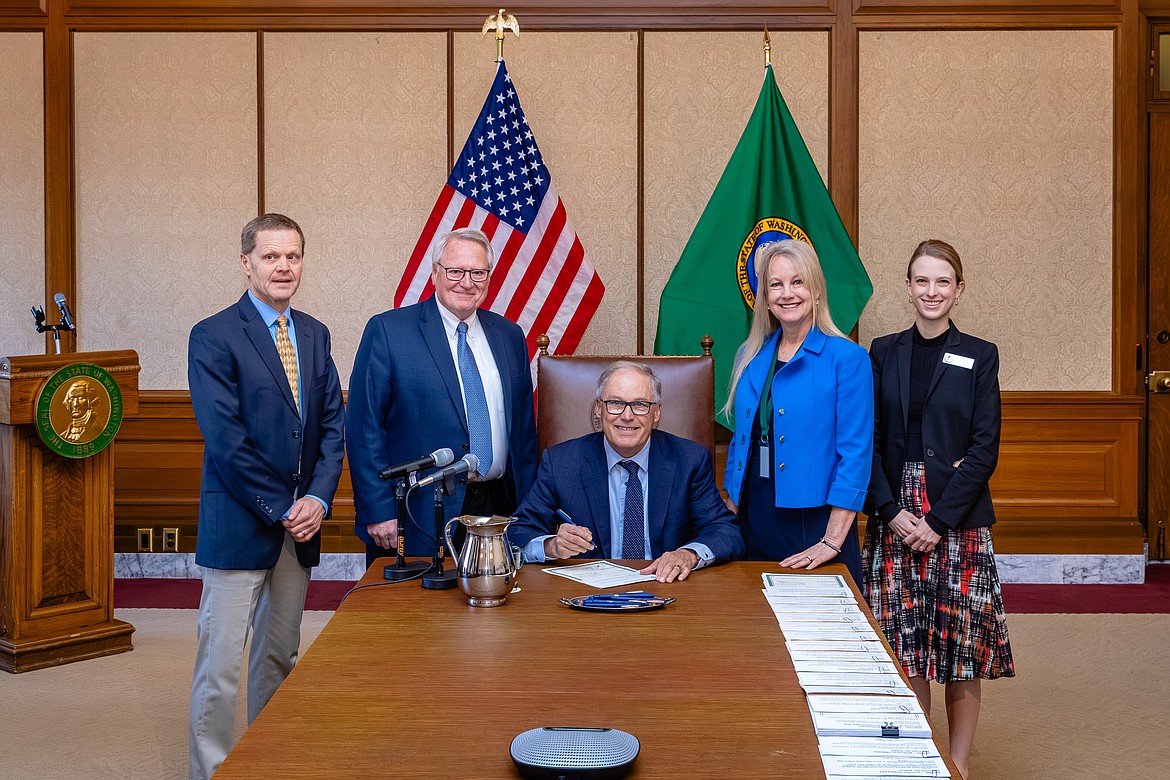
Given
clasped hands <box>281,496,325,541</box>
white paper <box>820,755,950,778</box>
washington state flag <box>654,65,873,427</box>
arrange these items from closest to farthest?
white paper <box>820,755,950,778</box>
clasped hands <box>281,496,325,541</box>
washington state flag <box>654,65,873,427</box>

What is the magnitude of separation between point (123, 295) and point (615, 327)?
8.42 ft

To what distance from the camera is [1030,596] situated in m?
5.12

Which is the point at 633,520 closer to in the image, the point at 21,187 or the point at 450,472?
the point at 450,472

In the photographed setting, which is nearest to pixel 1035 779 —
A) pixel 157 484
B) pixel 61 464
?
pixel 61 464

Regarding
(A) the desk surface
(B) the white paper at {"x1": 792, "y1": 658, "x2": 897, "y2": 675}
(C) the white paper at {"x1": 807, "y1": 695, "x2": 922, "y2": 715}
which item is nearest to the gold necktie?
(A) the desk surface

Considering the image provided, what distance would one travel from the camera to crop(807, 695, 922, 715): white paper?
1625 mm

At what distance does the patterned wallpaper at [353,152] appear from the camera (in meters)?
5.44

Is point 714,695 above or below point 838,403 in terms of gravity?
below

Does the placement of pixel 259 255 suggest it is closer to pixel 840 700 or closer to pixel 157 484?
pixel 840 700

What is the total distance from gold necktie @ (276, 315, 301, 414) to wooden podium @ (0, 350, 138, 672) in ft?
5.33

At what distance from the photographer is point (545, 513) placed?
2.75 m

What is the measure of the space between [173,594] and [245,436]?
2.78 meters

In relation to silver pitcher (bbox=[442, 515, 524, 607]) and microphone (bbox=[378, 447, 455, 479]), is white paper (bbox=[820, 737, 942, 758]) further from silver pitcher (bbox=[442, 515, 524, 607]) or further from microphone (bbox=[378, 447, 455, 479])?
microphone (bbox=[378, 447, 455, 479])

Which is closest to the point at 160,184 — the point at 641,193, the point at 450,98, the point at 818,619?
the point at 450,98
